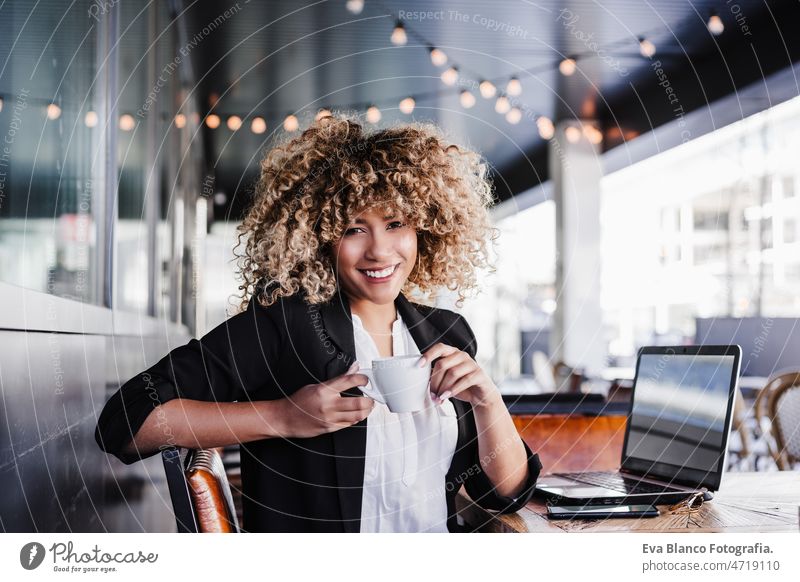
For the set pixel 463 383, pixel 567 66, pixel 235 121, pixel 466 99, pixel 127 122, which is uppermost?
pixel 567 66

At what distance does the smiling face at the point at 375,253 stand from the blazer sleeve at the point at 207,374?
0.13 meters

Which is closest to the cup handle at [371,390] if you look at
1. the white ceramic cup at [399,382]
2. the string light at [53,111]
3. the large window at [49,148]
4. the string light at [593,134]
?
the white ceramic cup at [399,382]

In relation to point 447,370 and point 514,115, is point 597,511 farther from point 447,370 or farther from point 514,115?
point 514,115

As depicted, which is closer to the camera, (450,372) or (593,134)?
(450,372)

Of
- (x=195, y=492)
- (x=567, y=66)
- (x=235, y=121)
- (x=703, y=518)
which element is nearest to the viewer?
(x=195, y=492)

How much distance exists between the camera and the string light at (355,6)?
3238 millimetres

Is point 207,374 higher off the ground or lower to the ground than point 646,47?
lower

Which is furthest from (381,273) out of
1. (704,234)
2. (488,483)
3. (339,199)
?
(704,234)

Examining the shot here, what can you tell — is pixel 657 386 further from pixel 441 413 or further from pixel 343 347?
pixel 343 347

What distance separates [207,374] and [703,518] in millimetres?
756

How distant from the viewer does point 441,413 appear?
52.2 inches

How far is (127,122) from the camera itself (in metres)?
2.34

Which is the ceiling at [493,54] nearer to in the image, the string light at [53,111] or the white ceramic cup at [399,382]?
the string light at [53,111]

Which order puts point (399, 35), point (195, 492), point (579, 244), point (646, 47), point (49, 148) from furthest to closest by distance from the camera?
point (579, 244)
point (646, 47)
point (399, 35)
point (49, 148)
point (195, 492)
